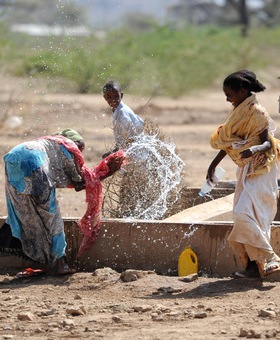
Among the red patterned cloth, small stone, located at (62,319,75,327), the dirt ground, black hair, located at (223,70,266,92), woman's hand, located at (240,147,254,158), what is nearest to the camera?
the dirt ground

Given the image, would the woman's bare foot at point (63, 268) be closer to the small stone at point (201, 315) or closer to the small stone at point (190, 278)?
the small stone at point (190, 278)

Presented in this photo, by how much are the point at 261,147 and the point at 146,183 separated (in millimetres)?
1956

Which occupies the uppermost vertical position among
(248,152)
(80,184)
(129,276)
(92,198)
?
(248,152)

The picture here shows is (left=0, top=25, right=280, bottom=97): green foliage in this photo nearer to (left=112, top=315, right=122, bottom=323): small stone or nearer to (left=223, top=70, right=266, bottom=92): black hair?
(left=223, top=70, right=266, bottom=92): black hair

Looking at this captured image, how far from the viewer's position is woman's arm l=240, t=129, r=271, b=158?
6598 millimetres

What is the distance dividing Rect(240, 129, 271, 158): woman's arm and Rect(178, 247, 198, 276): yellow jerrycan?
1.02 meters

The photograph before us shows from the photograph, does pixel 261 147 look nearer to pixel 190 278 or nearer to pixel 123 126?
pixel 190 278

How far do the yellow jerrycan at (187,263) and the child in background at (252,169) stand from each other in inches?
19.2

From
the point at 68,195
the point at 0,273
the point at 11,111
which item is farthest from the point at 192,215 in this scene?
the point at 11,111

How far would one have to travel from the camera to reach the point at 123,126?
853cm

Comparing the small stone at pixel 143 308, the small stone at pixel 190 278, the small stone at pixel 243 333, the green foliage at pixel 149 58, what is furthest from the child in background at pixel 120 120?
the green foliage at pixel 149 58

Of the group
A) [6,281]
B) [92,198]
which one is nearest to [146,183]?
[92,198]

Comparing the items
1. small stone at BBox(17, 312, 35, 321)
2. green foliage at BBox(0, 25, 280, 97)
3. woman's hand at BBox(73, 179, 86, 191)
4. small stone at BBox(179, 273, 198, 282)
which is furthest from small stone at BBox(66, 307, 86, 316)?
green foliage at BBox(0, 25, 280, 97)

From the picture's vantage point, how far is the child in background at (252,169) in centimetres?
674
